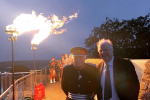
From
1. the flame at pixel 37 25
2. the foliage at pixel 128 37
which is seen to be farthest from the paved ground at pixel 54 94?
the foliage at pixel 128 37

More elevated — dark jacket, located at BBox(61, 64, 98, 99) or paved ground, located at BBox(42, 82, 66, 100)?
dark jacket, located at BBox(61, 64, 98, 99)

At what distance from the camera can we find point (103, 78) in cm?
237

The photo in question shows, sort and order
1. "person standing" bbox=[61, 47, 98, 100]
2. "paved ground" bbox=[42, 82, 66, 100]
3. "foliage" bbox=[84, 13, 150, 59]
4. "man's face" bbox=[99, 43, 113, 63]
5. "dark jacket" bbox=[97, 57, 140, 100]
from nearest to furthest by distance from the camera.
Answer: "dark jacket" bbox=[97, 57, 140, 100], "man's face" bbox=[99, 43, 113, 63], "person standing" bbox=[61, 47, 98, 100], "paved ground" bbox=[42, 82, 66, 100], "foliage" bbox=[84, 13, 150, 59]

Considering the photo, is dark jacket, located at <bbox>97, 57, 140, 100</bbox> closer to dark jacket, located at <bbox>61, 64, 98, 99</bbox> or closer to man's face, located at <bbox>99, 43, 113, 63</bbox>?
man's face, located at <bbox>99, 43, 113, 63</bbox>

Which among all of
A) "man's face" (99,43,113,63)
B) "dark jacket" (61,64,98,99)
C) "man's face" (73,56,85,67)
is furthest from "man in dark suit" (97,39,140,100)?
"man's face" (73,56,85,67)

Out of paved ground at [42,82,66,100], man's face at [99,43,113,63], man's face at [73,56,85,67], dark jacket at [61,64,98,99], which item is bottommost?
paved ground at [42,82,66,100]

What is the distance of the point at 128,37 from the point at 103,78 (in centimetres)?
1864

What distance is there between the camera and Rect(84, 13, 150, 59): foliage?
1783cm

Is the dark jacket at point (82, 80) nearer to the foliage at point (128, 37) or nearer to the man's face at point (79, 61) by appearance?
the man's face at point (79, 61)

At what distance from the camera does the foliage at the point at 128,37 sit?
58.5 ft

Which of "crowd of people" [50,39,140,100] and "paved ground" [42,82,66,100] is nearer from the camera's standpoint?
"crowd of people" [50,39,140,100]

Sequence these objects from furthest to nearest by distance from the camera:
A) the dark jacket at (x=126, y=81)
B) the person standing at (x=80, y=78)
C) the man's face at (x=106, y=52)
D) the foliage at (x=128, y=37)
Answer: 1. the foliage at (x=128, y=37)
2. the person standing at (x=80, y=78)
3. the man's face at (x=106, y=52)
4. the dark jacket at (x=126, y=81)

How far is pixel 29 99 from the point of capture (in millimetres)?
6461

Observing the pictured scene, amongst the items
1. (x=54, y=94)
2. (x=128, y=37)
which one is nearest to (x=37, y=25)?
(x=54, y=94)
